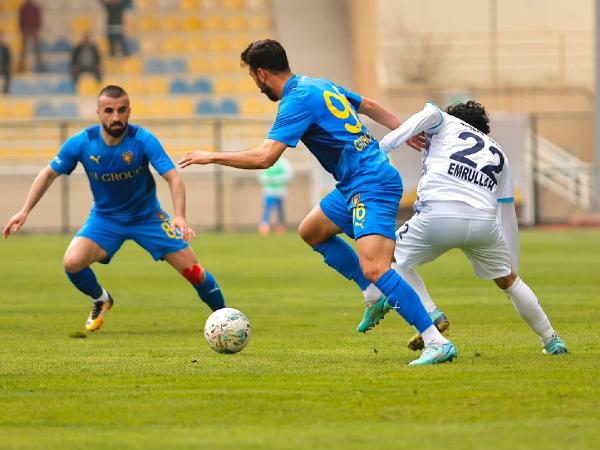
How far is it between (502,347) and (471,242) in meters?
1.19

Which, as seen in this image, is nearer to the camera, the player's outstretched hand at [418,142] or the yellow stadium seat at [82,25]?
the player's outstretched hand at [418,142]

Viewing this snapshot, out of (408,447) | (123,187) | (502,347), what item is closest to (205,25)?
(123,187)

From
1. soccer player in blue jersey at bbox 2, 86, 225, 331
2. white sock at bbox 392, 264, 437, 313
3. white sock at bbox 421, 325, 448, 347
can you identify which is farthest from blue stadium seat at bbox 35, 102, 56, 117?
white sock at bbox 421, 325, 448, 347

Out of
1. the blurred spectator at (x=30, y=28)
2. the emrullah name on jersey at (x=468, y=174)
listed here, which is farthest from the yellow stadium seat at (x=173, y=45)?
the emrullah name on jersey at (x=468, y=174)

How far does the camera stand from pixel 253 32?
36688mm

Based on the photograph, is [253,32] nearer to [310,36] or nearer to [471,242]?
[310,36]

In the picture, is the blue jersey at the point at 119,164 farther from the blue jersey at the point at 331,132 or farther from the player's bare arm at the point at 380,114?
the blue jersey at the point at 331,132

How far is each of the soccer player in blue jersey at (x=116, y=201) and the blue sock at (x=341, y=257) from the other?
5.95 ft

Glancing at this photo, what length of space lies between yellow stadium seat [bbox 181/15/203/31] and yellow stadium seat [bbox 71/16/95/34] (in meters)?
2.52

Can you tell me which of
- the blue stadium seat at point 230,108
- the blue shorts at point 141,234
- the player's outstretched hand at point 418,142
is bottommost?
the blue stadium seat at point 230,108

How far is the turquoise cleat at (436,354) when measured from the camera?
805cm

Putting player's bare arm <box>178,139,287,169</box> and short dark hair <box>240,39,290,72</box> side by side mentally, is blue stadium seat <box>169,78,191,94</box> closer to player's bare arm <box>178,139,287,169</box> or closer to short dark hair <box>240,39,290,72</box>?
short dark hair <box>240,39,290,72</box>

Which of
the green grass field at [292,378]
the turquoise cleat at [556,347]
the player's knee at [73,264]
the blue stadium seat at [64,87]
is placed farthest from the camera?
the blue stadium seat at [64,87]

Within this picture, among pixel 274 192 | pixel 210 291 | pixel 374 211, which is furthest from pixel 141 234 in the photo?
pixel 274 192
